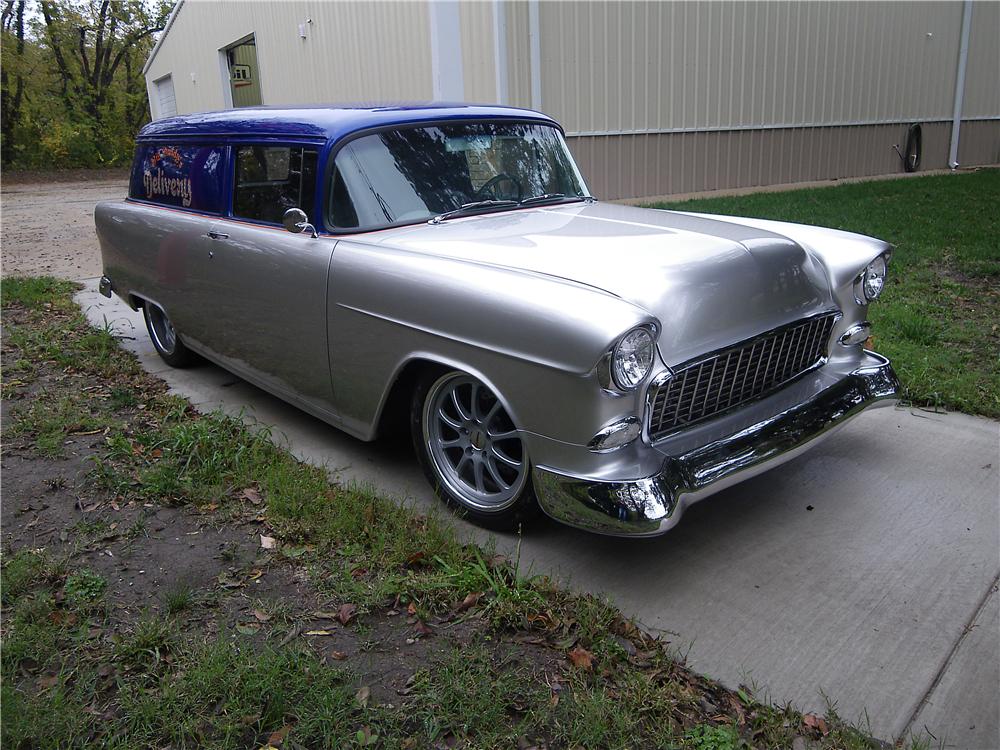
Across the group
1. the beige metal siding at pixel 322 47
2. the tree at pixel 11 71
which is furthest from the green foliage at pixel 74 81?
the beige metal siding at pixel 322 47

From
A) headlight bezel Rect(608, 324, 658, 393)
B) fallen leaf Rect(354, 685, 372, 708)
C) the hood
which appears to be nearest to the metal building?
the hood

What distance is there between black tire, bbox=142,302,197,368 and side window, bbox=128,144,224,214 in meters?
0.74

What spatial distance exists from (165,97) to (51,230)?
39.3ft

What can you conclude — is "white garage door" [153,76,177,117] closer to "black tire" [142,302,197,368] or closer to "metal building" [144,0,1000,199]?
"metal building" [144,0,1000,199]

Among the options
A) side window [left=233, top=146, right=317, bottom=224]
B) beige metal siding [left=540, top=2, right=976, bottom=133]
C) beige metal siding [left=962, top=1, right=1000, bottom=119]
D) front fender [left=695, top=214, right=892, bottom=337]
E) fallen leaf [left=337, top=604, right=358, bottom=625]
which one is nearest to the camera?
fallen leaf [left=337, top=604, right=358, bottom=625]

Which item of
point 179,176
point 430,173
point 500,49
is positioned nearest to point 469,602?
point 430,173

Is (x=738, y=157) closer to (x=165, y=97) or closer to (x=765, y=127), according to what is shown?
(x=765, y=127)

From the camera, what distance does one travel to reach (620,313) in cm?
259

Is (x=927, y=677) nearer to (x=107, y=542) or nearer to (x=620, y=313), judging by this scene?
(x=620, y=313)

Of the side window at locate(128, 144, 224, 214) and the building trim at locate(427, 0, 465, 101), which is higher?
the building trim at locate(427, 0, 465, 101)

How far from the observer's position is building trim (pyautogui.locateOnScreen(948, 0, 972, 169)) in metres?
16.6

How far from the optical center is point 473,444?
3.27 meters

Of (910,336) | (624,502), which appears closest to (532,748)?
(624,502)

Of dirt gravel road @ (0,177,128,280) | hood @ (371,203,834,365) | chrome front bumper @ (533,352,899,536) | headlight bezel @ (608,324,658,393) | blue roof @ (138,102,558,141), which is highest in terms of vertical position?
blue roof @ (138,102,558,141)
